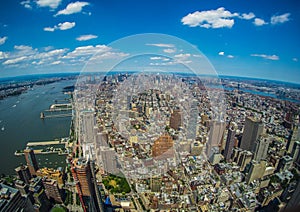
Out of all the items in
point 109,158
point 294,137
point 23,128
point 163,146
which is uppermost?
point 163,146

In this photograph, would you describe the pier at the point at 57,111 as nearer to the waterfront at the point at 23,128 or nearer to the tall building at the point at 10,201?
the waterfront at the point at 23,128

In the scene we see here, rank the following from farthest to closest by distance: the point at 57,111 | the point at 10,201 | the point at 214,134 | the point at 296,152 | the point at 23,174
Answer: the point at 57,111 < the point at 296,152 < the point at 214,134 < the point at 23,174 < the point at 10,201

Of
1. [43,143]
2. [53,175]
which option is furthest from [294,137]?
→ [43,143]

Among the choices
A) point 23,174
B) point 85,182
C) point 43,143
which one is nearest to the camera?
point 85,182

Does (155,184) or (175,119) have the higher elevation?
(175,119)

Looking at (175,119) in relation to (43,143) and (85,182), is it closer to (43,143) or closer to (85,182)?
(85,182)

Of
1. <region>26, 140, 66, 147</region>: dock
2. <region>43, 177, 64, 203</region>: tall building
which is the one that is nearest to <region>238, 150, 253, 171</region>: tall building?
<region>43, 177, 64, 203</region>: tall building

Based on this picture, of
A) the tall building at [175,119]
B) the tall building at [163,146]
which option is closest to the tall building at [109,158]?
the tall building at [163,146]
